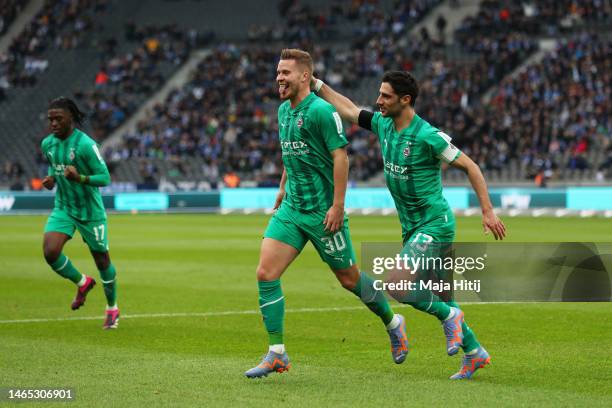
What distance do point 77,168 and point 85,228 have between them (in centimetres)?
66

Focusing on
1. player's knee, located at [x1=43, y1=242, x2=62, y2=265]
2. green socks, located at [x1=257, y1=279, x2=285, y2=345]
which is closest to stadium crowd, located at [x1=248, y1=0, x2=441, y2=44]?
player's knee, located at [x1=43, y1=242, x2=62, y2=265]

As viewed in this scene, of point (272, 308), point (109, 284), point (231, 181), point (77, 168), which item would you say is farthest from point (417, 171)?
point (231, 181)

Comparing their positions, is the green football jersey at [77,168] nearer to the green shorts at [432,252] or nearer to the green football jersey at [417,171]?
the green football jersey at [417,171]

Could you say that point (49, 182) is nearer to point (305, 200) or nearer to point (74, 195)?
point (74, 195)

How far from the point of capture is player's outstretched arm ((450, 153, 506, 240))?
7.96 m

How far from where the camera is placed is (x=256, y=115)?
5072 centimetres

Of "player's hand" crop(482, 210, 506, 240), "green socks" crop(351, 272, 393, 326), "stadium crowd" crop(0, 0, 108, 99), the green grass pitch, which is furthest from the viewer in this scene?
"stadium crowd" crop(0, 0, 108, 99)

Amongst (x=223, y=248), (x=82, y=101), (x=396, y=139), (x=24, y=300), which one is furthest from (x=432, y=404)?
(x=82, y=101)

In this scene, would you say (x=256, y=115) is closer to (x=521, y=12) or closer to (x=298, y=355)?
(x=521, y=12)

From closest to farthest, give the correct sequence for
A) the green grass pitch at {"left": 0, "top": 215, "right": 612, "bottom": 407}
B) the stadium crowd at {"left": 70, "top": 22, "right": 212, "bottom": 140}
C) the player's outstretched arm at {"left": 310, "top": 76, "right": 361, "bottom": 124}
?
the green grass pitch at {"left": 0, "top": 215, "right": 612, "bottom": 407}
the player's outstretched arm at {"left": 310, "top": 76, "right": 361, "bottom": 124}
the stadium crowd at {"left": 70, "top": 22, "right": 212, "bottom": 140}

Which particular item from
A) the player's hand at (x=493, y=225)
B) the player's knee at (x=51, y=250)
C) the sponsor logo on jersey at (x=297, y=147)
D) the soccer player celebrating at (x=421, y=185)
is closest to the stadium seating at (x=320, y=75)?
the player's knee at (x=51, y=250)

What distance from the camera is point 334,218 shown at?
8.54 m

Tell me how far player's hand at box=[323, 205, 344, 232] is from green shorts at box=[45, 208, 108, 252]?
14.6ft

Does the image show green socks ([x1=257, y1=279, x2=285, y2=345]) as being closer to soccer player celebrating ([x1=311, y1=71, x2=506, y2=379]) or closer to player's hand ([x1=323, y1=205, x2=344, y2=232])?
player's hand ([x1=323, y1=205, x2=344, y2=232])
